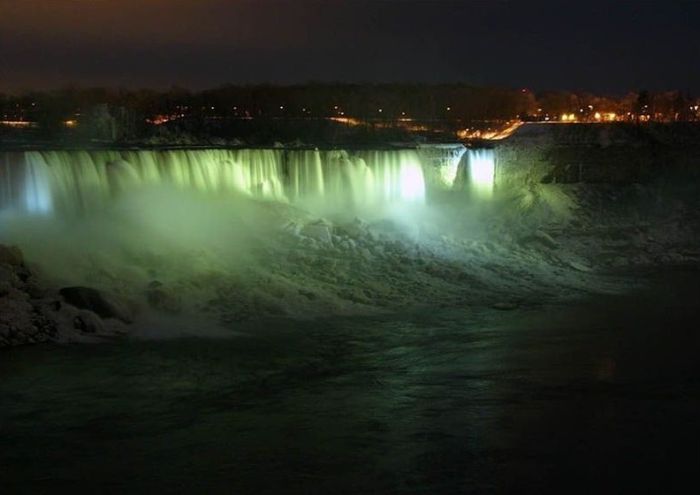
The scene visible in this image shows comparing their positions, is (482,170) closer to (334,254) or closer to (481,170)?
(481,170)

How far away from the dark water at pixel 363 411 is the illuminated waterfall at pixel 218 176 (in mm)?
7127

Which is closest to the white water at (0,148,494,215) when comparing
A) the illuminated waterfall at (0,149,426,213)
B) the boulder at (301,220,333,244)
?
→ the illuminated waterfall at (0,149,426,213)

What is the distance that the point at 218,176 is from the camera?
20875 mm

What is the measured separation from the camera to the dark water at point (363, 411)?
7.24m

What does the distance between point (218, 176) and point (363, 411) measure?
12793 mm

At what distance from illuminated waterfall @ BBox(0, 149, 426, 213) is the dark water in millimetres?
7127

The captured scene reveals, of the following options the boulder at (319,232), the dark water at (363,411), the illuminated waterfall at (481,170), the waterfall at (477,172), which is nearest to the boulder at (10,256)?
the dark water at (363,411)

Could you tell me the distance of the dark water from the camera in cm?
724

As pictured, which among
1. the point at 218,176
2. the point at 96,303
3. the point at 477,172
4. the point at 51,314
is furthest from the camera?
the point at 477,172

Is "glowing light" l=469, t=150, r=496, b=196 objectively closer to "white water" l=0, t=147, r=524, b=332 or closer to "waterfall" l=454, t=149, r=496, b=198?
"waterfall" l=454, t=149, r=496, b=198

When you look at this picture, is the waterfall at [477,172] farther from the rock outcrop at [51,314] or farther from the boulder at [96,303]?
the rock outcrop at [51,314]

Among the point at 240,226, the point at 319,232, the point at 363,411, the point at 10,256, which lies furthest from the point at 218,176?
the point at 363,411

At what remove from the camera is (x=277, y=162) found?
22.1 meters

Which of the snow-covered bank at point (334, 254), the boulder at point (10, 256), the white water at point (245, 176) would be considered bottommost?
the snow-covered bank at point (334, 254)
